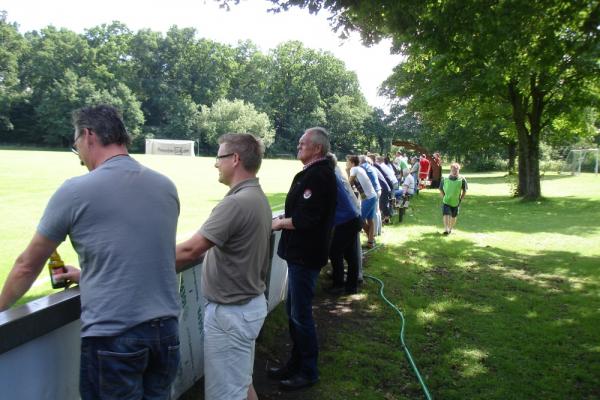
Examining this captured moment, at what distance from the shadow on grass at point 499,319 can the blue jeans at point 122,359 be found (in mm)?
2996

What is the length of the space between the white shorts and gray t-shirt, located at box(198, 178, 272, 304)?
8 centimetres

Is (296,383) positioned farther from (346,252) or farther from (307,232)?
(346,252)

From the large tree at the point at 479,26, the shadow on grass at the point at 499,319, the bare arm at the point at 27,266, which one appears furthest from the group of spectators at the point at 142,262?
the large tree at the point at 479,26

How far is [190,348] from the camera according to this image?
4.04m

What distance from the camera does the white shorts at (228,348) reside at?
112 inches

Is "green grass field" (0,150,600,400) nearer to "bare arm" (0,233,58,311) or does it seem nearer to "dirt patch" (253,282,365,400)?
"dirt patch" (253,282,365,400)

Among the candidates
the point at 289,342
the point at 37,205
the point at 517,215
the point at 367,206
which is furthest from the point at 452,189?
the point at 37,205

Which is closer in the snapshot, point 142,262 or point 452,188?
point 142,262

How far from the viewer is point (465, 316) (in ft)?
20.4

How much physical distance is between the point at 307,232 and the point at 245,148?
1.27m

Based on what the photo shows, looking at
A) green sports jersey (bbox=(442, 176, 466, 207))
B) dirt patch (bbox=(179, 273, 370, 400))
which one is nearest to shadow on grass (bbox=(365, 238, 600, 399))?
dirt patch (bbox=(179, 273, 370, 400))

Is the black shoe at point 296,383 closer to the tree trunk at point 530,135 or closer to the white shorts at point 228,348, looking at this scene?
the white shorts at point 228,348

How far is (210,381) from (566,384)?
3.61m

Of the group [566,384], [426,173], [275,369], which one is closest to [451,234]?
[566,384]
